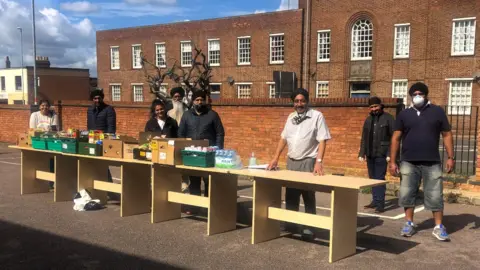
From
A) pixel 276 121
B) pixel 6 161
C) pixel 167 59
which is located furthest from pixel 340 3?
pixel 6 161

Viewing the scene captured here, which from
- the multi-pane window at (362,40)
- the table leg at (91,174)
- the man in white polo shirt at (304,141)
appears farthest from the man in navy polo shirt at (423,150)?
the multi-pane window at (362,40)

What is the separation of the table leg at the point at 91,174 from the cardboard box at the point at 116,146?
93 cm

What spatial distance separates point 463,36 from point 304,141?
23.3m

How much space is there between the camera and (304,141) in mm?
6152

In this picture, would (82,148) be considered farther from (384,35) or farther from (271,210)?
(384,35)

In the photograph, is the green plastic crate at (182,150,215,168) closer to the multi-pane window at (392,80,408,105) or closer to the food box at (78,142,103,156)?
the food box at (78,142,103,156)

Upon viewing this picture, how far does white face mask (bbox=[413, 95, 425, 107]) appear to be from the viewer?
602 centimetres

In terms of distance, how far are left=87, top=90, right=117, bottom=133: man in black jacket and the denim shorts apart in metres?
5.25

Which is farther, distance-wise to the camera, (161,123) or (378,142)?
(161,123)

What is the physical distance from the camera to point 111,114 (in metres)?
8.94

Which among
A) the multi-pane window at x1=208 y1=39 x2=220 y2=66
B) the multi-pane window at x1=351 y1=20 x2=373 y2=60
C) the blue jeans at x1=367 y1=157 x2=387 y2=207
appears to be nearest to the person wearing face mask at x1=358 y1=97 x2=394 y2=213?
the blue jeans at x1=367 y1=157 x2=387 y2=207

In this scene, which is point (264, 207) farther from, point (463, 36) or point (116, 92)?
point (116, 92)

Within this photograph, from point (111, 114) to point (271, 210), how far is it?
4.16m

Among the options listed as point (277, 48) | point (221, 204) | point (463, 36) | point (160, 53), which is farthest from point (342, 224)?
point (160, 53)
